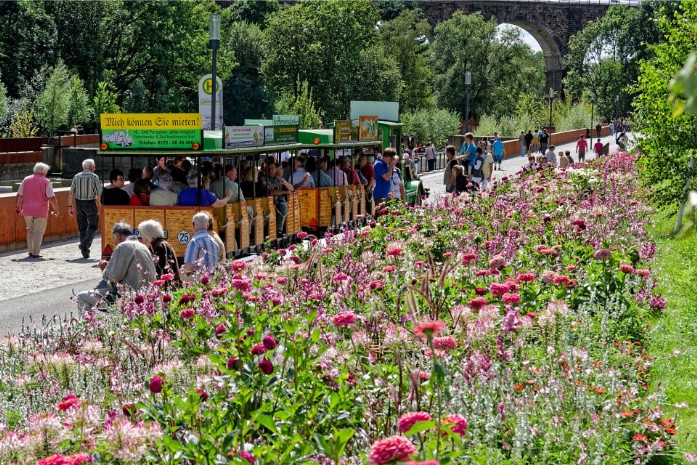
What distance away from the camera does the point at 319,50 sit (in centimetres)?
5572

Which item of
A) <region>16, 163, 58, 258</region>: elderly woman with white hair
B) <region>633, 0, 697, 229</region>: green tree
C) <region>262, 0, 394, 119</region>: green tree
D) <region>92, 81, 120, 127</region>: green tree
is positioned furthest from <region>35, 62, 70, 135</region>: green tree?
<region>633, 0, 697, 229</region>: green tree

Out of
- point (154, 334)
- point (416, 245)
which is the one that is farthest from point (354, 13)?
point (154, 334)

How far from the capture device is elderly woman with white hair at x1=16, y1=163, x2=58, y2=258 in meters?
18.0

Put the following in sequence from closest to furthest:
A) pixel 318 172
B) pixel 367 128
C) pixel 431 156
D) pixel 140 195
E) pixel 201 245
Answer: pixel 201 245 → pixel 140 195 → pixel 318 172 → pixel 367 128 → pixel 431 156

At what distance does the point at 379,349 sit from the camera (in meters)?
5.82

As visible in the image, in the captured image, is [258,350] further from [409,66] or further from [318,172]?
[409,66]

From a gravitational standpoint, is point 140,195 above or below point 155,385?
below

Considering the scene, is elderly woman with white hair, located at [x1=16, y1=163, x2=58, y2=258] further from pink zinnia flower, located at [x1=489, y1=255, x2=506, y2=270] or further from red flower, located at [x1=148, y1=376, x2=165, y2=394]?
red flower, located at [x1=148, y1=376, x2=165, y2=394]

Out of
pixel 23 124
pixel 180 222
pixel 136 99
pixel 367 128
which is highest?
pixel 136 99

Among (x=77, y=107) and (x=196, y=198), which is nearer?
(x=196, y=198)

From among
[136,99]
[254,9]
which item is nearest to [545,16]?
[254,9]

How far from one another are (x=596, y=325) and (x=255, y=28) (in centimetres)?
6613

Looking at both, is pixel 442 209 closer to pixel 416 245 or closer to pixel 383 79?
pixel 416 245

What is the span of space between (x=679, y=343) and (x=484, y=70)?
71348mm
